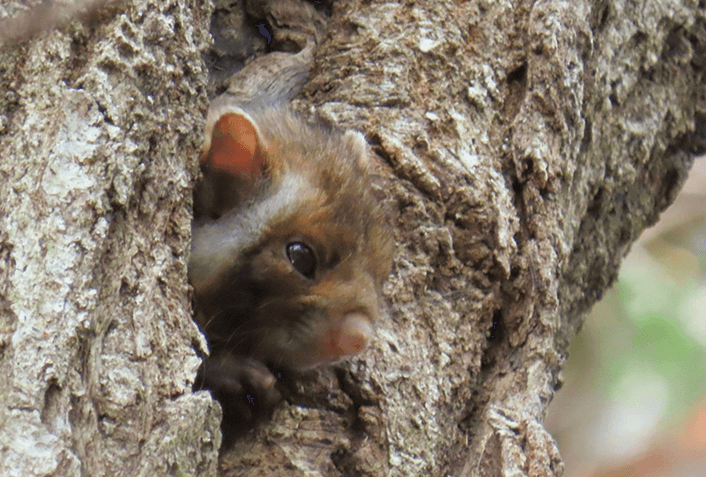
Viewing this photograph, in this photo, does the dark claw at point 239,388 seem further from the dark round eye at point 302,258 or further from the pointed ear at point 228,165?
the pointed ear at point 228,165

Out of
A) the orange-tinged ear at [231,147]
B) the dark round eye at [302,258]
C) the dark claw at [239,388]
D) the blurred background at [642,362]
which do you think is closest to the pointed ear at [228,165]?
the orange-tinged ear at [231,147]

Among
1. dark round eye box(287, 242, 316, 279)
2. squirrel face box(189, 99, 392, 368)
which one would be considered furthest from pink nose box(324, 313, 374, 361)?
dark round eye box(287, 242, 316, 279)

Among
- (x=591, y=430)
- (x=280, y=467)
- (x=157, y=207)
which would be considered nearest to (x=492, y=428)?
(x=280, y=467)

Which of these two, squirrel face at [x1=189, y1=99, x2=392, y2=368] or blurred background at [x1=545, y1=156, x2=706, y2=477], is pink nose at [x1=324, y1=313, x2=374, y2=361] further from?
blurred background at [x1=545, y1=156, x2=706, y2=477]

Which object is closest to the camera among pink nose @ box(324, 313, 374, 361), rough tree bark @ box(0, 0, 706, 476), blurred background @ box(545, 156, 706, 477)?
rough tree bark @ box(0, 0, 706, 476)

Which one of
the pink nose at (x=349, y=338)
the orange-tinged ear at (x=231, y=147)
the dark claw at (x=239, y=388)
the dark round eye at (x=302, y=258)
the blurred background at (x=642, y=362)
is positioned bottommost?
the dark claw at (x=239, y=388)

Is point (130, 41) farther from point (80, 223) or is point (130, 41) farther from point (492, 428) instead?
point (492, 428)
